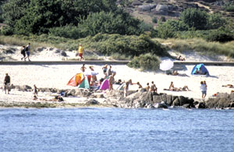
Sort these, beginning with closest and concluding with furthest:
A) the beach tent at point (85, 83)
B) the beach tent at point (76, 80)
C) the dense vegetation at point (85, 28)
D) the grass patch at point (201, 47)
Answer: the beach tent at point (85, 83) → the beach tent at point (76, 80) → the dense vegetation at point (85, 28) → the grass patch at point (201, 47)

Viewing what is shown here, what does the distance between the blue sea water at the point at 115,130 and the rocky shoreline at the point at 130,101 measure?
447 millimetres

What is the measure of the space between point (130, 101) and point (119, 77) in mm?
5266

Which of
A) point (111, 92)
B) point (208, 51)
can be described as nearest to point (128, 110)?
point (111, 92)

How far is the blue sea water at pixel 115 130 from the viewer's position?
76.6 ft

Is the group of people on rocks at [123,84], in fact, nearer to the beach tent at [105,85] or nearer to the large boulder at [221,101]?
A: the beach tent at [105,85]

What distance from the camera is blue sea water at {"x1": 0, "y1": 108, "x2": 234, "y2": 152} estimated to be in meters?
23.4

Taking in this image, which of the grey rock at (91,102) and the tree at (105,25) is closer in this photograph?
the grey rock at (91,102)

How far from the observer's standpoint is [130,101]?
29891 millimetres

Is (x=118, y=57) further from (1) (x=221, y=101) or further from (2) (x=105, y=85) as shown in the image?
(1) (x=221, y=101)

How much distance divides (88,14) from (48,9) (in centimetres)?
453

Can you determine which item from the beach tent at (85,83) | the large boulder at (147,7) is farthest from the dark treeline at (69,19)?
the large boulder at (147,7)

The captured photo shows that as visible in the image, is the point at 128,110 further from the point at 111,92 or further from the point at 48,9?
the point at 48,9

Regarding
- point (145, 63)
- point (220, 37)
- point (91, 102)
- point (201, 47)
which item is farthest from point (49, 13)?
point (91, 102)

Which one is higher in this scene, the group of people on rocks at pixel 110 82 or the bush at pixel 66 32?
the bush at pixel 66 32
